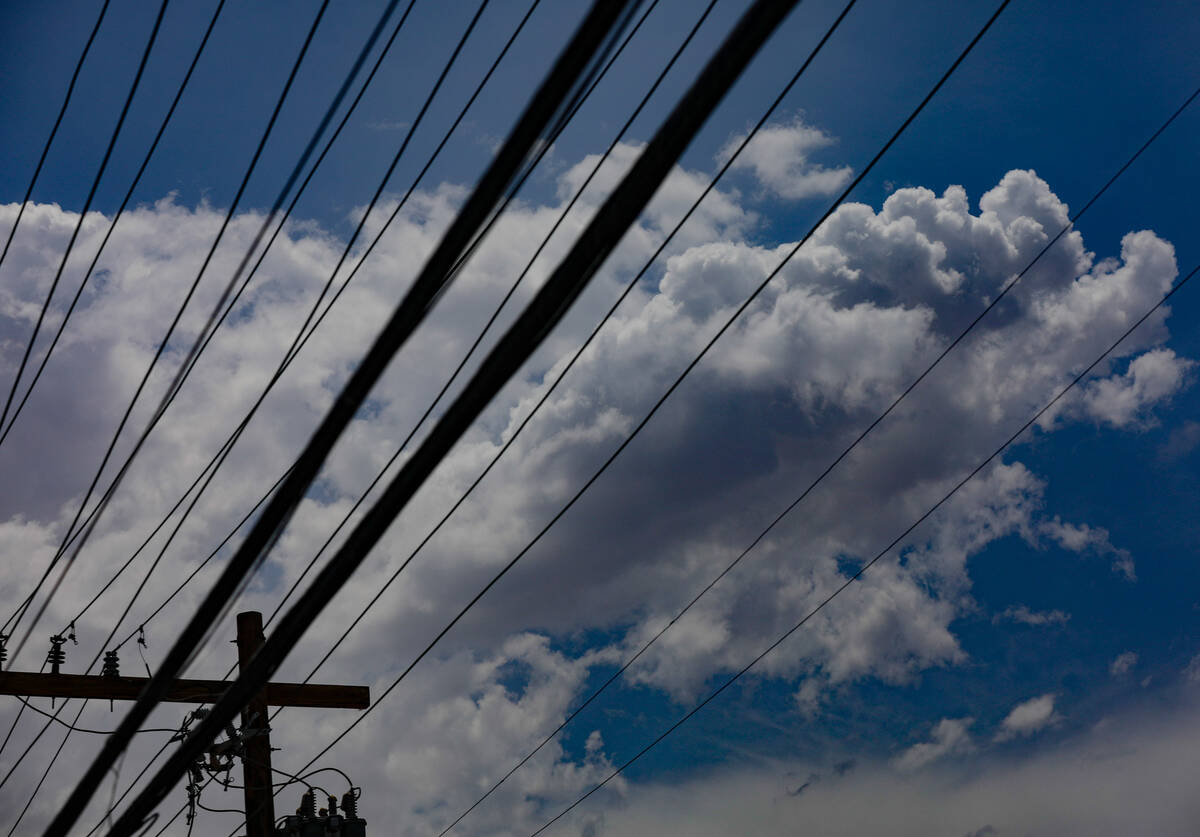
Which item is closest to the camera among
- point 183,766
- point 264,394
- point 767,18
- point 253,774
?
point 767,18

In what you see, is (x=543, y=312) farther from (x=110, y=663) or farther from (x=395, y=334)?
(x=110, y=663)

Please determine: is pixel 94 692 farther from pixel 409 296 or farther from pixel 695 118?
pixel 695 118

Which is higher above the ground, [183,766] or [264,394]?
[264,394]

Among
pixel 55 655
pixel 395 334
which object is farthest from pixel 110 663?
pixel 395 334

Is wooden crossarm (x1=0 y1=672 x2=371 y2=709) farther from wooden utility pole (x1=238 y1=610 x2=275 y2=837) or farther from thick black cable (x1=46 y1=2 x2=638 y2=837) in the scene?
thick black cable (x1=46 y1=2 x2=638 y2=837)

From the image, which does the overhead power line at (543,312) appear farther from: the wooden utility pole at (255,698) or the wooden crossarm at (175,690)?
the wooden crossarm at (175,690)

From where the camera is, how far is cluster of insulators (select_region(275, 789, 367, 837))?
12.3m

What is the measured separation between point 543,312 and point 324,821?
1037 cm

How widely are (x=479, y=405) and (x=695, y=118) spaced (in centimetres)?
154

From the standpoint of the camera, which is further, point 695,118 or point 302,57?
point 302,57

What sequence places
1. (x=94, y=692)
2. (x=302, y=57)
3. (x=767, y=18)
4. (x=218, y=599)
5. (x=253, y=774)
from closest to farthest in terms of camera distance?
(x=767, y=18) → (x=218, y=599) → (x=302, y=57) → (x=253, y=774) → (x=94, y=692)

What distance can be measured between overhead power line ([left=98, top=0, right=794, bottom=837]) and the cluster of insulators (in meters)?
7.22

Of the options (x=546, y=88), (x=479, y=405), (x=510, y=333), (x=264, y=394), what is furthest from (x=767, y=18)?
(x=264, y=394)

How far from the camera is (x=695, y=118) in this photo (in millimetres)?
3502
